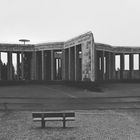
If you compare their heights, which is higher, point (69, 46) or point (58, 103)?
point (69, 46)

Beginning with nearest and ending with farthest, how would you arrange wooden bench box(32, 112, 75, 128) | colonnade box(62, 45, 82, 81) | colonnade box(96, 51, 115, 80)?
wooden bench box(32, 112, 75, 128) → colonnade box(62, 45, 82, 81) → colonnade box(96, 51, 115, 80)

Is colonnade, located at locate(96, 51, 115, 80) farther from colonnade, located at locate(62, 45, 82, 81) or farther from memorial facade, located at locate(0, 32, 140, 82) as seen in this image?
colonnade, located at locate(62, 45, 82, 81)

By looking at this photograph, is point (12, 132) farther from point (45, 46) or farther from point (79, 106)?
point (45, 46)

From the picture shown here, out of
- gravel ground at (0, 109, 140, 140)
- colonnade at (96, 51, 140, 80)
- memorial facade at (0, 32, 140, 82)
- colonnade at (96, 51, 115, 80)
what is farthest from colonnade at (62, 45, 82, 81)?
gravel ground at (0, 109, 140, 140)

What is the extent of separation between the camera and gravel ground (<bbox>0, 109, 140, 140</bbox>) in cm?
1064

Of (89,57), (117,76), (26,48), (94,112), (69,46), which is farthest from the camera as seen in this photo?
(117,76)

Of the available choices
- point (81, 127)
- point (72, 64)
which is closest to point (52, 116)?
point (81, 127)

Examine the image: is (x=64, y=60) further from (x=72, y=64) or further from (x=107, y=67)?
(x=107, y=67)

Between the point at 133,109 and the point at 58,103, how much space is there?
5.73 metres

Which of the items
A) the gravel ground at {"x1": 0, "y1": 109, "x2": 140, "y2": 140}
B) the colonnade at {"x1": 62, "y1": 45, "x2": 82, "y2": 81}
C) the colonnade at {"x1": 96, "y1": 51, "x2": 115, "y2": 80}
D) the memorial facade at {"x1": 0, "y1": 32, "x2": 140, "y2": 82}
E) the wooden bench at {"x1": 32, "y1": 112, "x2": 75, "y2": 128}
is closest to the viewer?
the gravel ground at {"x1": 0, "y1": 109, "x2": 140, "y2": 140}

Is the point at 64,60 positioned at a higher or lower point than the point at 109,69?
higher

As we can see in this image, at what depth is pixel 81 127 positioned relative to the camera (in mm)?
12711

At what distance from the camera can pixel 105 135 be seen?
35.6 feet

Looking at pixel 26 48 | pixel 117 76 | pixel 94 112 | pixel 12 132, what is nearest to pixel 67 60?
pixel 26 48
